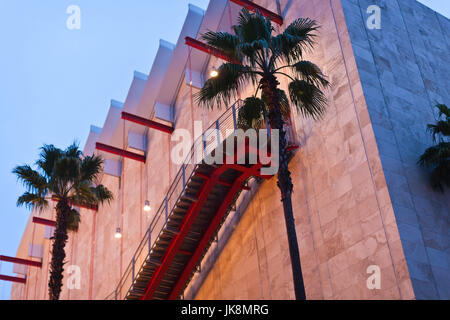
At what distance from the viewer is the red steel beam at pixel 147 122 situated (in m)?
31.0

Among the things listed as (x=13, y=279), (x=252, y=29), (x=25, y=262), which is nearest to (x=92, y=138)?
(x=25, y=262)

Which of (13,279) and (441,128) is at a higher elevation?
(13,279)

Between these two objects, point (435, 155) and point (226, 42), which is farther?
point (435, 155)

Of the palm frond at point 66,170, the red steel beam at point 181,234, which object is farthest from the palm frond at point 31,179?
the red steel beam at point 181,234

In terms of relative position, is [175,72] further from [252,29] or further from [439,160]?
[439,160]

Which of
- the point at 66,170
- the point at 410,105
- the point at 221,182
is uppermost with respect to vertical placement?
the point at 66,170

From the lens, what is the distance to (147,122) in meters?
31.6

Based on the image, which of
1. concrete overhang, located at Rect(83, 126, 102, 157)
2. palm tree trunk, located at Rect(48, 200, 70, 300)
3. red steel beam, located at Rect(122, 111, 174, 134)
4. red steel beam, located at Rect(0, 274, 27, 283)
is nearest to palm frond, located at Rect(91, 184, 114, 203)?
palm tree trunk, located at Rect(48, 200, 70, 300)

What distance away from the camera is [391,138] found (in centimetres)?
1877

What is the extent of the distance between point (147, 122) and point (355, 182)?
15916 mm

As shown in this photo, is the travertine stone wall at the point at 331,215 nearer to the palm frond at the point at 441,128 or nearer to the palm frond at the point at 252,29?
the palm frond at the point at 441,128

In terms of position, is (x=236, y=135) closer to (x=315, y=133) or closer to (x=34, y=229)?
(x=315, y=133)

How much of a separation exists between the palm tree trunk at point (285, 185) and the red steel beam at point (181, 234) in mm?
5115
